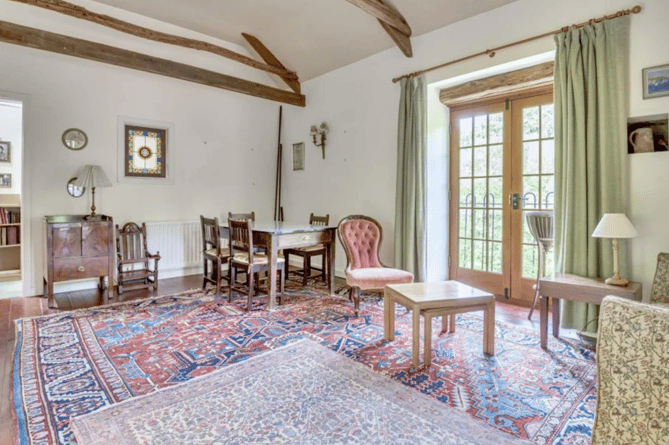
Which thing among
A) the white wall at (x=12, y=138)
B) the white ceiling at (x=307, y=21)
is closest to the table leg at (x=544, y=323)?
the white ceiling at (x=307, y=21)

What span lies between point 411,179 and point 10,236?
581 centimetres

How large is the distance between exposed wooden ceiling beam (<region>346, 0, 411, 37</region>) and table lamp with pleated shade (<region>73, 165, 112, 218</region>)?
3.38 meters

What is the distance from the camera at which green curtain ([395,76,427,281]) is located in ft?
14.5

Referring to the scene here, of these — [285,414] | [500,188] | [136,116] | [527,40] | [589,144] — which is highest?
[527,40]

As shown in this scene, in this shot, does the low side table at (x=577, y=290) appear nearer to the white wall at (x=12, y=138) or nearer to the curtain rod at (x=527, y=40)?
the curtain rod at (x=527, y=40)

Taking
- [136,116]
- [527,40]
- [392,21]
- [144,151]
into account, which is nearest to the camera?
[527,40]

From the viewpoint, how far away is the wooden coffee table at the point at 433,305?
101 inches

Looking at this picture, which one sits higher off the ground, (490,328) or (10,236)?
(10,236)

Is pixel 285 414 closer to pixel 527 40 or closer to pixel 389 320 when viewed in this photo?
pixel 389 320

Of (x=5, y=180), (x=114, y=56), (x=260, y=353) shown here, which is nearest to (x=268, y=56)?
(x=114, y=56)

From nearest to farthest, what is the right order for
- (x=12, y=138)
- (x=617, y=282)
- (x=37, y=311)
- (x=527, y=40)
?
(x=617, y=282)
(x=527, y=40)
(x=37, y=311)
(x=12, y=138)

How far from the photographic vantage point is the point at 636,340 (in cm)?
118

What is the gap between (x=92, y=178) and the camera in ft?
14.3

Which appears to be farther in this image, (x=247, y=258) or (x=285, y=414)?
(x=247, y=258)
